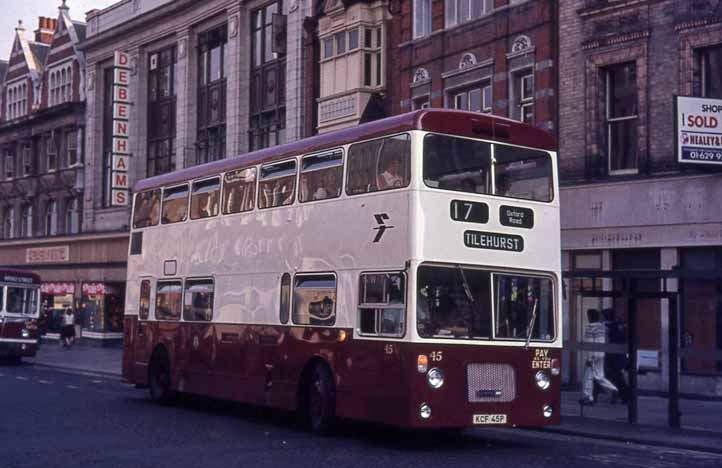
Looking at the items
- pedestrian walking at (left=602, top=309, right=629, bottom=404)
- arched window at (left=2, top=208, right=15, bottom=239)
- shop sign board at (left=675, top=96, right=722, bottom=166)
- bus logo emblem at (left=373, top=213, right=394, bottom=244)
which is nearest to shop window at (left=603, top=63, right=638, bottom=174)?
shop sign board at (left=675, top=96, right=722, bottom=166)

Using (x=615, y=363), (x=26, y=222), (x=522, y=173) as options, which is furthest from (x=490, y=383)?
(x=26, y=222)

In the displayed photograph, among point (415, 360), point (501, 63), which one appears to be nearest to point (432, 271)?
point (415, 360)

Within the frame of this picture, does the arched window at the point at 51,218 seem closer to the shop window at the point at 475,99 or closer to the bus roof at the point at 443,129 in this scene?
the shop window at the point at 475,99

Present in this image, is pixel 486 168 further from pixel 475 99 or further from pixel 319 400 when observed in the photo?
pixel 475 99

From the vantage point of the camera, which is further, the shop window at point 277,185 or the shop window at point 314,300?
the shop window at point 277,185

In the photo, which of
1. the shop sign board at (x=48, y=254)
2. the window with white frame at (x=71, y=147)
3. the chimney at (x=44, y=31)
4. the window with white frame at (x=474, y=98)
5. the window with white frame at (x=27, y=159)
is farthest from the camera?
the chimney at (x=44, y=31)

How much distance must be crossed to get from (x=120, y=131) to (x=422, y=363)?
111 feet

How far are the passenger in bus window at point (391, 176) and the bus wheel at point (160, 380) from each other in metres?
7.69

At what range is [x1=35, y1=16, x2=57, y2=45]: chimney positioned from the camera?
2313 inches

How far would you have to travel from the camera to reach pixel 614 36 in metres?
23.6

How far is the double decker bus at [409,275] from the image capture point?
540 inches

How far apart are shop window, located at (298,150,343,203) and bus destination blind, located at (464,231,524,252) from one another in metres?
2.22

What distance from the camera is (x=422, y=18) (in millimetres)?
30422

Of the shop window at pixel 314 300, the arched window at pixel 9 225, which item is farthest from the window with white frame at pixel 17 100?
the shop window at pixel 314 300
